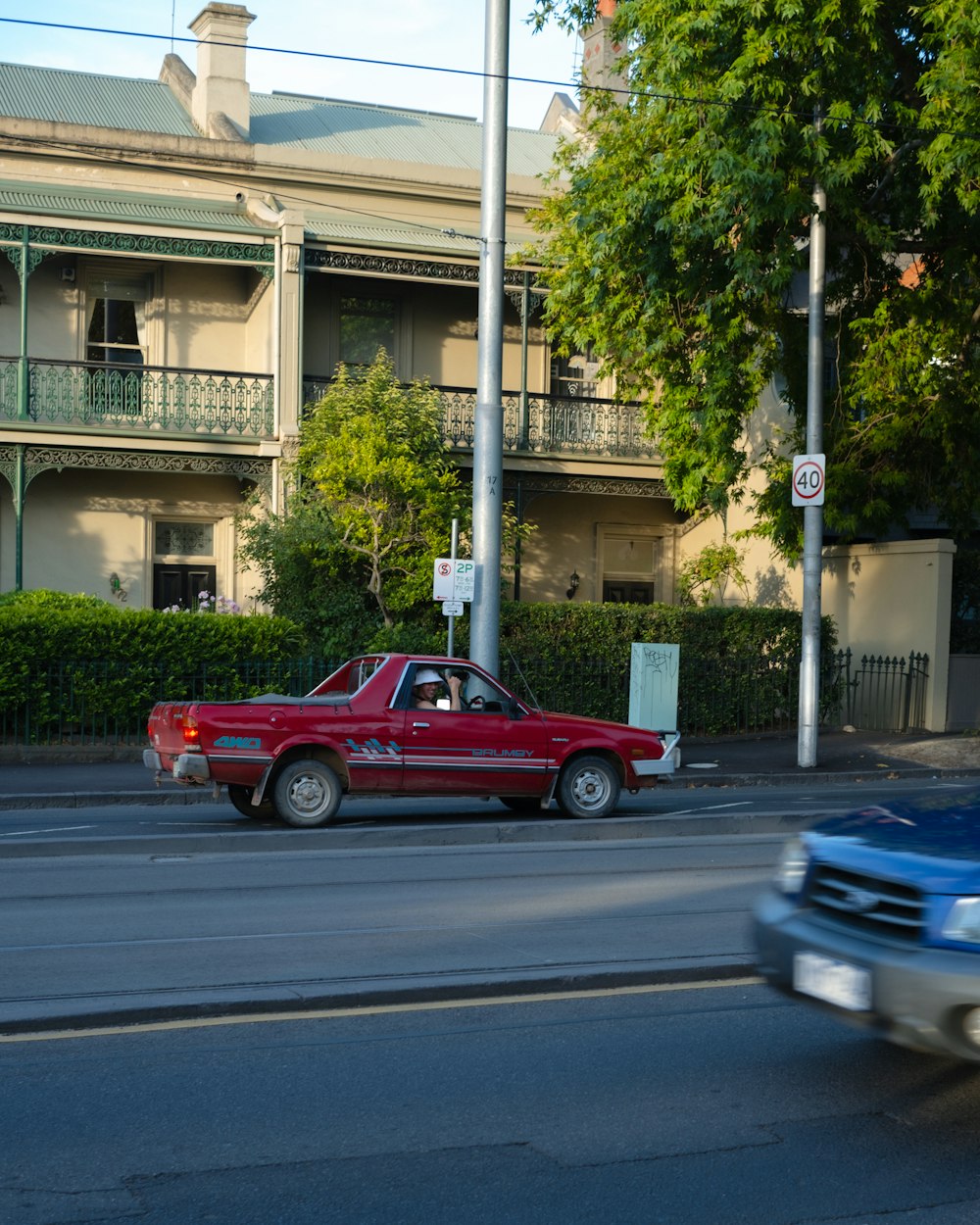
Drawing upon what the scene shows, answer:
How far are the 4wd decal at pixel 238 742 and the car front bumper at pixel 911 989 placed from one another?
26.7 ft

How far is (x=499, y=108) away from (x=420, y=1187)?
49.0ft

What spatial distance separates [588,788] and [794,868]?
859cm

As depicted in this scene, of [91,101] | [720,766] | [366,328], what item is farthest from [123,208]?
[720,766]

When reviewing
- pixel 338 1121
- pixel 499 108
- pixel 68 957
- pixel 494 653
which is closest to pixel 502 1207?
pixel 338 1121

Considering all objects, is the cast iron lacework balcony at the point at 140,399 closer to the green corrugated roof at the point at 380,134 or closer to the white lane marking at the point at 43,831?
the green corrugated roof at the point at 380,134

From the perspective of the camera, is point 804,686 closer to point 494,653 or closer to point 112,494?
point 494,653

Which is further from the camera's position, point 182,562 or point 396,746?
point 182,562

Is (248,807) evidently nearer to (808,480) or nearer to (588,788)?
(588,788)

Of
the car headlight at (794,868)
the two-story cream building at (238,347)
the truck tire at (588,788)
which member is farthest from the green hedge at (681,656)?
the car headlight at (794,868)

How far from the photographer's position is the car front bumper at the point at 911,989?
4.73 metres

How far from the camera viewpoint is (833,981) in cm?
516

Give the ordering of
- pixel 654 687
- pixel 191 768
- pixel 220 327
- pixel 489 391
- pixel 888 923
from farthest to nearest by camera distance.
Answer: pixel 220 327 → pixel 654 687 → pixel 489 391 → pixel 191 768 → pixel 888 923

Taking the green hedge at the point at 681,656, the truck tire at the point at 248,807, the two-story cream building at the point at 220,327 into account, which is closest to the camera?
the truck tire at the point at 248,807

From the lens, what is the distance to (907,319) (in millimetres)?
21000
